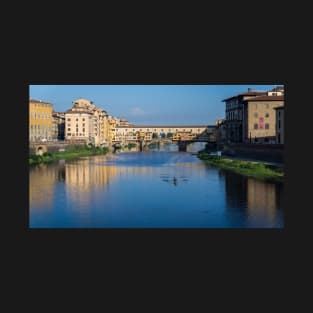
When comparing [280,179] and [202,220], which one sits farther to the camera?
[280,179]

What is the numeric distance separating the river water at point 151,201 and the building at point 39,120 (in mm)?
3067

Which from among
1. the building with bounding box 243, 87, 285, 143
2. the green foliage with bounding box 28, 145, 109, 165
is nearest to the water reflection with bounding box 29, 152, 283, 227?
the green foliage with bounding box 28, 145, 109, 165

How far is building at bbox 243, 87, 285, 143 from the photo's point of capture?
11047 millimetres

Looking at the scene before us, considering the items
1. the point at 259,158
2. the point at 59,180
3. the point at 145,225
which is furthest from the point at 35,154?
the point at 145,225

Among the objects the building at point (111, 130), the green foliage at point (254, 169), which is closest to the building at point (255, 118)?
the green foliage at point (254, 169)

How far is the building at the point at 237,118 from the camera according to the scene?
11836 millimetres

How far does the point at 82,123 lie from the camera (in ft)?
55.2

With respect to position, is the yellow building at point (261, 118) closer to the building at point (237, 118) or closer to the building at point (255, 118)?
the building at point (255, 118)

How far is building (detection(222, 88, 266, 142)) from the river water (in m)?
3.37

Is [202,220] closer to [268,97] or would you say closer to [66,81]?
[66,81]

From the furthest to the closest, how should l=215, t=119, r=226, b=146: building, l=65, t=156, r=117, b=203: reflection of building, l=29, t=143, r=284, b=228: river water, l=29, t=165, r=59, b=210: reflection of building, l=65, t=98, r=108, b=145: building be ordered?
l=65, t=98, r=108, b=145: building, l=215, t=119, r=226, b=146: building, l=65, t=156, r=117, b=203: reflection of building, l=29, t=165, r=59, b=210: reflection of building, l=29, t=143, r=284, b=228: river water

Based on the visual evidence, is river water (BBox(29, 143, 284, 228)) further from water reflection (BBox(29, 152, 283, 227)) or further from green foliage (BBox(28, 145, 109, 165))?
green foliage (BBox(28, 145, 109, 165))

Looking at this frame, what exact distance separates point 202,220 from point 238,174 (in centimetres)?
419

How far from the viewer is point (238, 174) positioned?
8.68m
